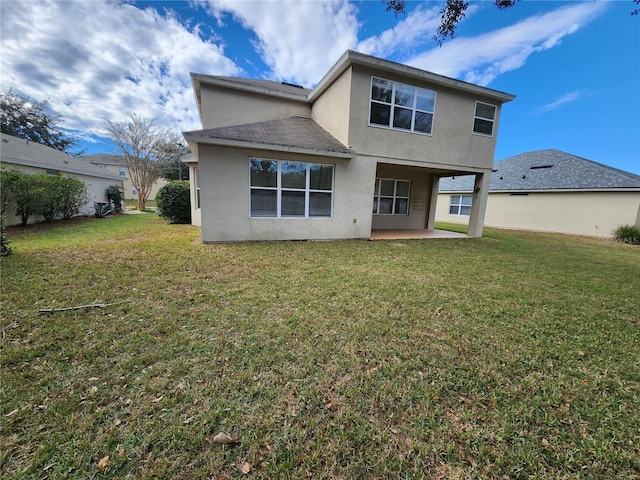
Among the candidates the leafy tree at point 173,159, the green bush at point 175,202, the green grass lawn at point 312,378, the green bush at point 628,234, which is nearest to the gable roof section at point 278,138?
the green grass lawn at point 312,378

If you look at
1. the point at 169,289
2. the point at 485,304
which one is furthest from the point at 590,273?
the point at 169,289

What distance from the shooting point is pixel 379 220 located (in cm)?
1347

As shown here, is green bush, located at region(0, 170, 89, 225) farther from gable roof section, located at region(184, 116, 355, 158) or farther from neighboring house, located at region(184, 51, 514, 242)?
gable roof section, located at region(184, 116, 355, 158)

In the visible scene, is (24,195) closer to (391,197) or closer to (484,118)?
(391,197)

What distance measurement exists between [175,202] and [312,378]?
13.5 meters

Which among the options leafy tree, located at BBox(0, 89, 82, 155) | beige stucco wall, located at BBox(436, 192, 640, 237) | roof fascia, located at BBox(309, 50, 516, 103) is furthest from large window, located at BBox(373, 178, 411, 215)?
leafy tree, located at BBox(0, 89, 82, 155)

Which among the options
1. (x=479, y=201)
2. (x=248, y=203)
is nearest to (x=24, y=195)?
(x=248, y=203)

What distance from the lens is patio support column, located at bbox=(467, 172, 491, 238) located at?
11531 mm

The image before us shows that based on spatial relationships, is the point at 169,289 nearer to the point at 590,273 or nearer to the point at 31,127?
the point at 590,273

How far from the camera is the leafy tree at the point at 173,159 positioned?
2642cm


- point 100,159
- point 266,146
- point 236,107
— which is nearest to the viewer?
point 266,146

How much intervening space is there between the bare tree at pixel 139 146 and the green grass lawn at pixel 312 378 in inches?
825

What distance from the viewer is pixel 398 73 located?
8.98 meters

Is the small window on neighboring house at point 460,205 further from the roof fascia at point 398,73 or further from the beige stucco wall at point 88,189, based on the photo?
the beige stucco wall at point 88,189
